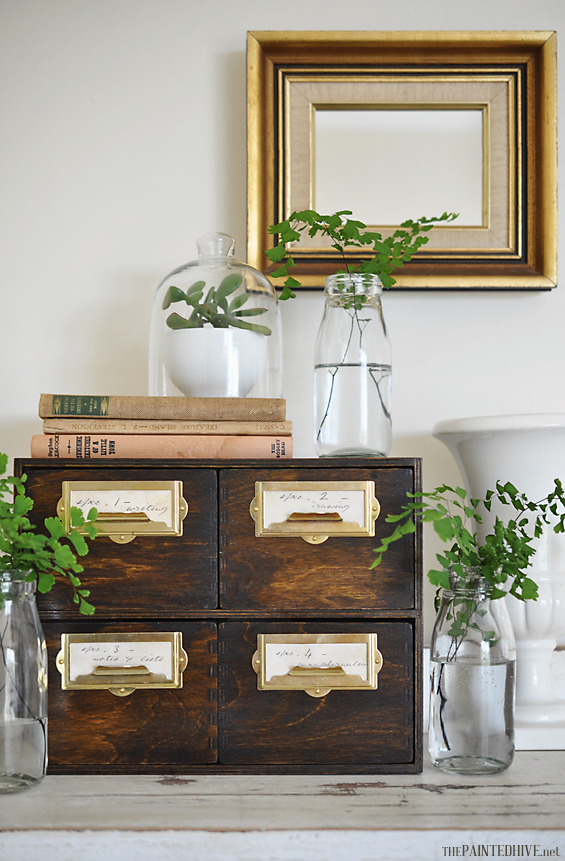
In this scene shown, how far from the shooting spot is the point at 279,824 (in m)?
0.65

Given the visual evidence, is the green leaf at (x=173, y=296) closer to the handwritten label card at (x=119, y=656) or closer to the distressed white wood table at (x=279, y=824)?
the handwritten label card at (x=119, y=656)

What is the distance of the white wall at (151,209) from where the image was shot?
1083 mm

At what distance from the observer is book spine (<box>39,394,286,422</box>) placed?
0.77 m

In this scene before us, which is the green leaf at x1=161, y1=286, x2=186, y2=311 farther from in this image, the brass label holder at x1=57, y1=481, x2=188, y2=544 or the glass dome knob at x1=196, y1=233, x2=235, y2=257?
the brass label holder at x1=57, y1=481, x2=188, y2=544

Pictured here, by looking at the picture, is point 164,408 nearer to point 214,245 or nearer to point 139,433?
point 139,433

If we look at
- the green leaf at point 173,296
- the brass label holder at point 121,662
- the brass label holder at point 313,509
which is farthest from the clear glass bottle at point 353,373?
the brass label holder at point 121,662

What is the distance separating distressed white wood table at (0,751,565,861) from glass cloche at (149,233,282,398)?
464 mm

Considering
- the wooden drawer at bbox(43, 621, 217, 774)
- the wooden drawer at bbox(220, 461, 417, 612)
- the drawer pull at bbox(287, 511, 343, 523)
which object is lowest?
the wooden drawer at bbox(43, 621, 217, 774)

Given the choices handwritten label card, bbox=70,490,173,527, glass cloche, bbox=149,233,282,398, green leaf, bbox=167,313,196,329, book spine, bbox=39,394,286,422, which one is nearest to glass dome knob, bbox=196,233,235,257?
glass cloche, bbox=149,233,282,398

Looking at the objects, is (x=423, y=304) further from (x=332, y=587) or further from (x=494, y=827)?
(x=494, y=827)

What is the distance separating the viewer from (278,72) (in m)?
1.07

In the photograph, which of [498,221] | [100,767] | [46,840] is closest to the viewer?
[46,840]

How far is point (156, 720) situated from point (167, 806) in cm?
10

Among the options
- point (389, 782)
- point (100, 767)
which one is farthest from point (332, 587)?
point (100, 767)
